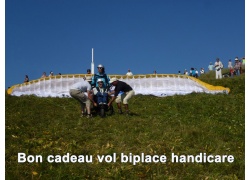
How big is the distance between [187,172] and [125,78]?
26039mm

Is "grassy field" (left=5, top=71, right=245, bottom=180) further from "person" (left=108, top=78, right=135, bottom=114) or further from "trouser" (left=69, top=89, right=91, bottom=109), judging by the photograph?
"trouser" (left=69, top=89, right=91, bottom=109)

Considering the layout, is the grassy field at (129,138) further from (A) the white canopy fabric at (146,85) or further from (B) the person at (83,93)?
(A) the white canopy fabric at (146,85)

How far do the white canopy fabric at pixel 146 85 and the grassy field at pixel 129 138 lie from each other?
34.2 feet

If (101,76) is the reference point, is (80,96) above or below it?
below

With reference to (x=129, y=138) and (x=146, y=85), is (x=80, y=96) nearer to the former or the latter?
(x=129, y=138)

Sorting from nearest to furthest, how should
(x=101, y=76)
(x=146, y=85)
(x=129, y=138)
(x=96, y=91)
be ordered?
(x=129, y=138) → (x=96, y=91) → (x=101, y=76) → (x=146, y=85)

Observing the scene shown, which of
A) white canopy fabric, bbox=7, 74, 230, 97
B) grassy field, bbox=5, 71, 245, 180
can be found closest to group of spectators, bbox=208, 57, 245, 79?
white canopy fabric, bbox=7, 74, 230, 97

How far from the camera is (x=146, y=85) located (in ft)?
121

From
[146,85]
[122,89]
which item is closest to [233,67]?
[146,85]

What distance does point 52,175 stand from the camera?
11188 mm

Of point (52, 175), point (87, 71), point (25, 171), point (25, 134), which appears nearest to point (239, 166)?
point (52, 175)

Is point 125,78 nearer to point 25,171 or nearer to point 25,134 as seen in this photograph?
point 25,134

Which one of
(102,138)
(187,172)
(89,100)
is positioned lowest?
(187,172)

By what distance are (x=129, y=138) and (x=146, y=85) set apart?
71.0 ft
